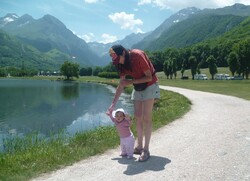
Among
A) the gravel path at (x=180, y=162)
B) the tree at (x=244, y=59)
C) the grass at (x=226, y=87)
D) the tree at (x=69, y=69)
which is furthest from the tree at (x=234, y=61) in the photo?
the tree at (x=69, y=69)

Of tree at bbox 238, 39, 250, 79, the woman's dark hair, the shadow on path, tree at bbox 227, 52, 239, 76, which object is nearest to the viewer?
the shadow on path

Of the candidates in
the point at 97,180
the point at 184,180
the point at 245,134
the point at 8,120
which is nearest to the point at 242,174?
the point at 184,180

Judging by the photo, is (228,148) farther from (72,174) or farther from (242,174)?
(72,174)

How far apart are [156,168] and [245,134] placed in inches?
202

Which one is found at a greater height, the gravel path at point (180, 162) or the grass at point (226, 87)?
the gravel path at point (180, 162)

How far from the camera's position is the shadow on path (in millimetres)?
7453

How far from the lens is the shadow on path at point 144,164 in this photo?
7453 millimetres

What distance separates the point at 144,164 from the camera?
7.91 meters

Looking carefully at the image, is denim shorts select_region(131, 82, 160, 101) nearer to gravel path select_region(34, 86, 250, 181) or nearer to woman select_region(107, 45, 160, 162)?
woman select_region(107, 45, 160, 162)

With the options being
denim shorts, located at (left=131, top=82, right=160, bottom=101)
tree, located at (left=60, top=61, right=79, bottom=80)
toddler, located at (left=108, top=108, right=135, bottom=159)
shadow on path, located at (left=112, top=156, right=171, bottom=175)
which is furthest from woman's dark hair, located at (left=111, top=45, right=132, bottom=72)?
tree, located at (left=60, top=61, right=79, bottom=80)

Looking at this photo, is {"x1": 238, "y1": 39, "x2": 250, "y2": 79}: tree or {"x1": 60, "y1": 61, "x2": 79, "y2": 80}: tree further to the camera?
{"x1": 60, "y1": 61, "x2": 79, "y2": 80}: tree

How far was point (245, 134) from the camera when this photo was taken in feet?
37.5

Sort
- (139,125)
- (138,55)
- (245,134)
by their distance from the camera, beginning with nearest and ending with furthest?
1. (138,55)
2. (139,125)
3. (245,134)

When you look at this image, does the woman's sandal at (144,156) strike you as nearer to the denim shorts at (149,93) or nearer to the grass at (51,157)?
the denim shorts at (149,93)
